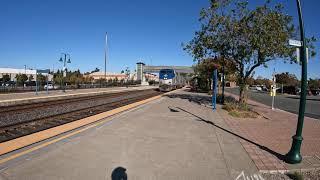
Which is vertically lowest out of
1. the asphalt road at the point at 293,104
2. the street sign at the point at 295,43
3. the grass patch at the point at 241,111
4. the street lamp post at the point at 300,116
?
the asphalt road at the point at 293,104

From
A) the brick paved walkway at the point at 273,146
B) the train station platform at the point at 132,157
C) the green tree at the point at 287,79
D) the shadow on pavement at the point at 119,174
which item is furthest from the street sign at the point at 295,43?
the green tree at the point at 287,79

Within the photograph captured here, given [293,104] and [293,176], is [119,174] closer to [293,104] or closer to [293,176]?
[293,176]

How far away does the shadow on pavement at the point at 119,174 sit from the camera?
5542 millimetres

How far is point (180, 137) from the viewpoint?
9375 millimetres

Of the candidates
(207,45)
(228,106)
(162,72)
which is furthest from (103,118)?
(162,72)

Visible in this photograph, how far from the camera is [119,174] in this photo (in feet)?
18.8

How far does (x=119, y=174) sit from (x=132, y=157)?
1.15 metres

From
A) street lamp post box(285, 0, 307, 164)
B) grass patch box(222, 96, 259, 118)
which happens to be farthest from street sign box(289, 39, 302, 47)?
grass patch box(222, 96, 259, 118)

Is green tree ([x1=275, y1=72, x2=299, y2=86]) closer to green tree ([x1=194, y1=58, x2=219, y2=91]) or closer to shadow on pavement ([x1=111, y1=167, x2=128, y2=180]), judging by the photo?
green tree ([x1=194, y1=58, x2=219, y2=91])

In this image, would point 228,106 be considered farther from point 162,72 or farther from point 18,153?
point 162,72

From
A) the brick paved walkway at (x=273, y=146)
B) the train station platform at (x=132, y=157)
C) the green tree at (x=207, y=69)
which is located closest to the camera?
the train station platform at (x=132, y=157)

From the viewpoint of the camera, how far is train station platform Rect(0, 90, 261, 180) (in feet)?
18.8

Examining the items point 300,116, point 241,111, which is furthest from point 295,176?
point 241,111

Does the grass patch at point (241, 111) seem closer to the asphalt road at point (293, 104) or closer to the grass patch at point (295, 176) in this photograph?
the asphalt road at point (293, 104)
